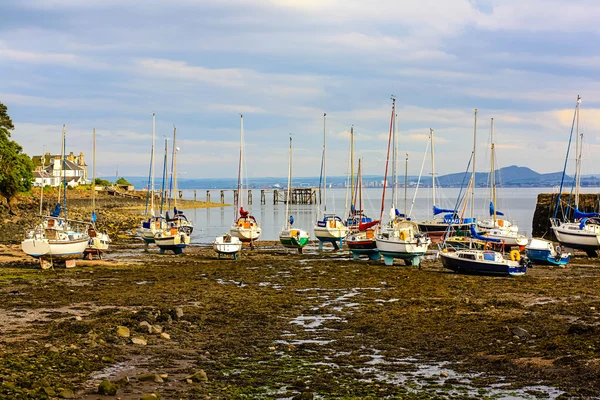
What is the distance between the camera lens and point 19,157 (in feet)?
313

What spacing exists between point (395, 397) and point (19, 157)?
291 feet

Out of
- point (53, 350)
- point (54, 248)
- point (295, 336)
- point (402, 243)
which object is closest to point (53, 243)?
point (54, 248)

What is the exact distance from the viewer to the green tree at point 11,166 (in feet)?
299

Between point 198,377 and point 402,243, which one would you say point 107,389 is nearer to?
point 198,377

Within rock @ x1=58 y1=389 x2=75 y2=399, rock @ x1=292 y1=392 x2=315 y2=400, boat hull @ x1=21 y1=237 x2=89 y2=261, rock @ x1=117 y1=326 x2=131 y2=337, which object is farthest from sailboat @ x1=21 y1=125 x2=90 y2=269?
rock @ x1=292 y1=392 x2=315 y2=400

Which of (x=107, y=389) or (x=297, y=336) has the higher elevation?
(x=107, y=389)

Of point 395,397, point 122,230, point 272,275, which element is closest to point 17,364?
point 395,397

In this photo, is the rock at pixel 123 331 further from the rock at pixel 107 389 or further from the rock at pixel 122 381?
the rock at pixel 107 389

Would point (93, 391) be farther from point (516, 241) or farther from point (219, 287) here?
point (516, 241)

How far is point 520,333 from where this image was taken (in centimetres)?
2123

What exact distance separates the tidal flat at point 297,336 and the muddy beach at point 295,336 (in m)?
0.05

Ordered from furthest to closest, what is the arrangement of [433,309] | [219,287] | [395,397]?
[219,287], [433,309], [395,397]

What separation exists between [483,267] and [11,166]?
68913 millimetres

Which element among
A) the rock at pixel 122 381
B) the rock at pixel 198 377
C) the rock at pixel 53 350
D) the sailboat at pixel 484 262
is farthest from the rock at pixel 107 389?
the sailboat at pixel 484 262
